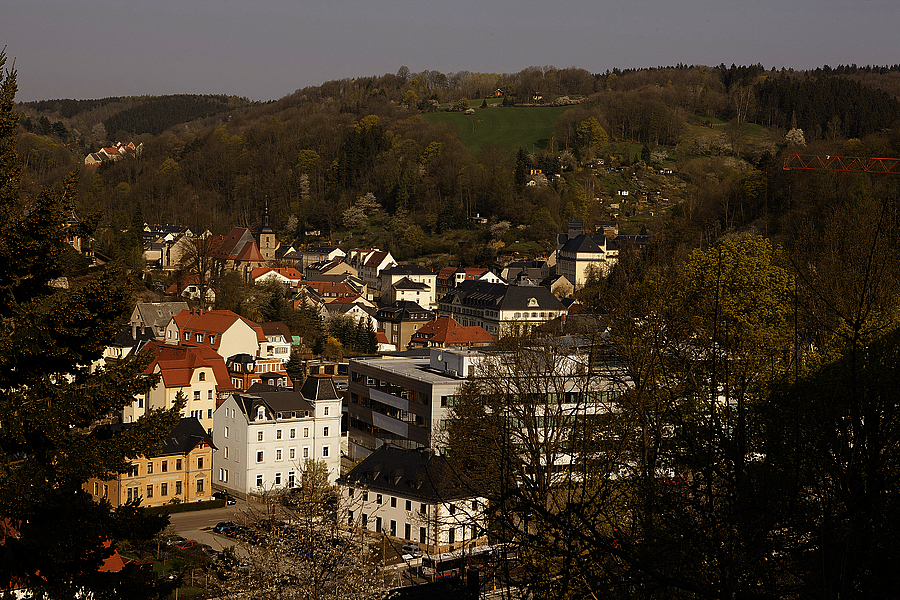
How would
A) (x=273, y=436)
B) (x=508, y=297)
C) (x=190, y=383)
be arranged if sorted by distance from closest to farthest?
(x=273, y=436) → (x=190, y=383) → (x=508, y=297)

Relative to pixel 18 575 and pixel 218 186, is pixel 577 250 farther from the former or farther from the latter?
pixel 18 575

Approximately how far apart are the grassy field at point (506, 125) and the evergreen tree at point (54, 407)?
290 ft

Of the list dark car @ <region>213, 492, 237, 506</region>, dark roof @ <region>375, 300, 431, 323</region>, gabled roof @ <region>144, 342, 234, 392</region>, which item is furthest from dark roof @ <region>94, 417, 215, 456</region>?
dark roof @ <region>375, 300, 431, 323</region>

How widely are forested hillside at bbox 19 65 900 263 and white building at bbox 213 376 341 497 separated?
37.7 metres

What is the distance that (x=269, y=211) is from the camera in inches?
3487

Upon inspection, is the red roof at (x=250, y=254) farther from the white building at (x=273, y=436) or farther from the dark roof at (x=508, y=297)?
the white building at (x=273, y=436)

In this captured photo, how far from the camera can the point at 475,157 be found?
284 feet

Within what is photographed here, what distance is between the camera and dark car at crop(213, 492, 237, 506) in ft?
83.3

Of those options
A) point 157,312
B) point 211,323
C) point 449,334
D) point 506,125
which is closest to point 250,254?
point 157,312

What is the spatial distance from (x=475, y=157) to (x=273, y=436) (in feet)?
209

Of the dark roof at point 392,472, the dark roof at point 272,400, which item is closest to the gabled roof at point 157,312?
the dark roof at point 272,400

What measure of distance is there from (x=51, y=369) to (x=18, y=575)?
1.88 metres

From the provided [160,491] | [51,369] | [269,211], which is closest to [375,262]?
[269,211]

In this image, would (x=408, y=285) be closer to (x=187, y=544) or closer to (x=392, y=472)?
(x=392, y=472)
